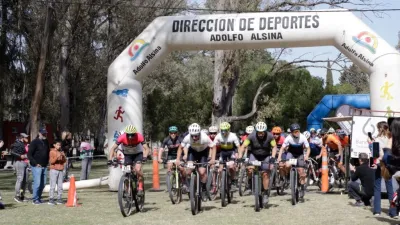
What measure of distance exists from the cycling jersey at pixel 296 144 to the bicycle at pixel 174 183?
8.41ft

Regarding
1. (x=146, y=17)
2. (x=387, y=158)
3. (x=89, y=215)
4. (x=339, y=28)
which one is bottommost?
(x=89, y=215)

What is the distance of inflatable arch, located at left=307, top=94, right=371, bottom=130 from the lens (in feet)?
100

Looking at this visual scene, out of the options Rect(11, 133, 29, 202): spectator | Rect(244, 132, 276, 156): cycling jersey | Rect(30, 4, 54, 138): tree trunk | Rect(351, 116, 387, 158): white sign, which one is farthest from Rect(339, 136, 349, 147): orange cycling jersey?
Rect(30, 4, 54, 138): tree trunk

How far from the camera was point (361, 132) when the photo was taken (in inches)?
575

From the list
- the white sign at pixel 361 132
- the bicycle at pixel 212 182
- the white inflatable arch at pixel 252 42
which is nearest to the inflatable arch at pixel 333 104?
the white inflatable arch at pixel 252 42

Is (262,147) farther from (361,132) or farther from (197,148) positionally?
(361,132)

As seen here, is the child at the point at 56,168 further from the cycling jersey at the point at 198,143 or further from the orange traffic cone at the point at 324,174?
the orange traffic cone at the point at 324,174

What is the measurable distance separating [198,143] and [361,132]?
3.80 metres

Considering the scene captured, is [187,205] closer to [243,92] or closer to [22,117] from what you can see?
[22,117]

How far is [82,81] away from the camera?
130 ft

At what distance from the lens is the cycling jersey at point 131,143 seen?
43.9ft

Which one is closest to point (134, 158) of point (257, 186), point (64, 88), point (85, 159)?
point (257, 186)

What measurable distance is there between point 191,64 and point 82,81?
19151 millimetres

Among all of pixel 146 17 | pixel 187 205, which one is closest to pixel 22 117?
pixel 146 17
